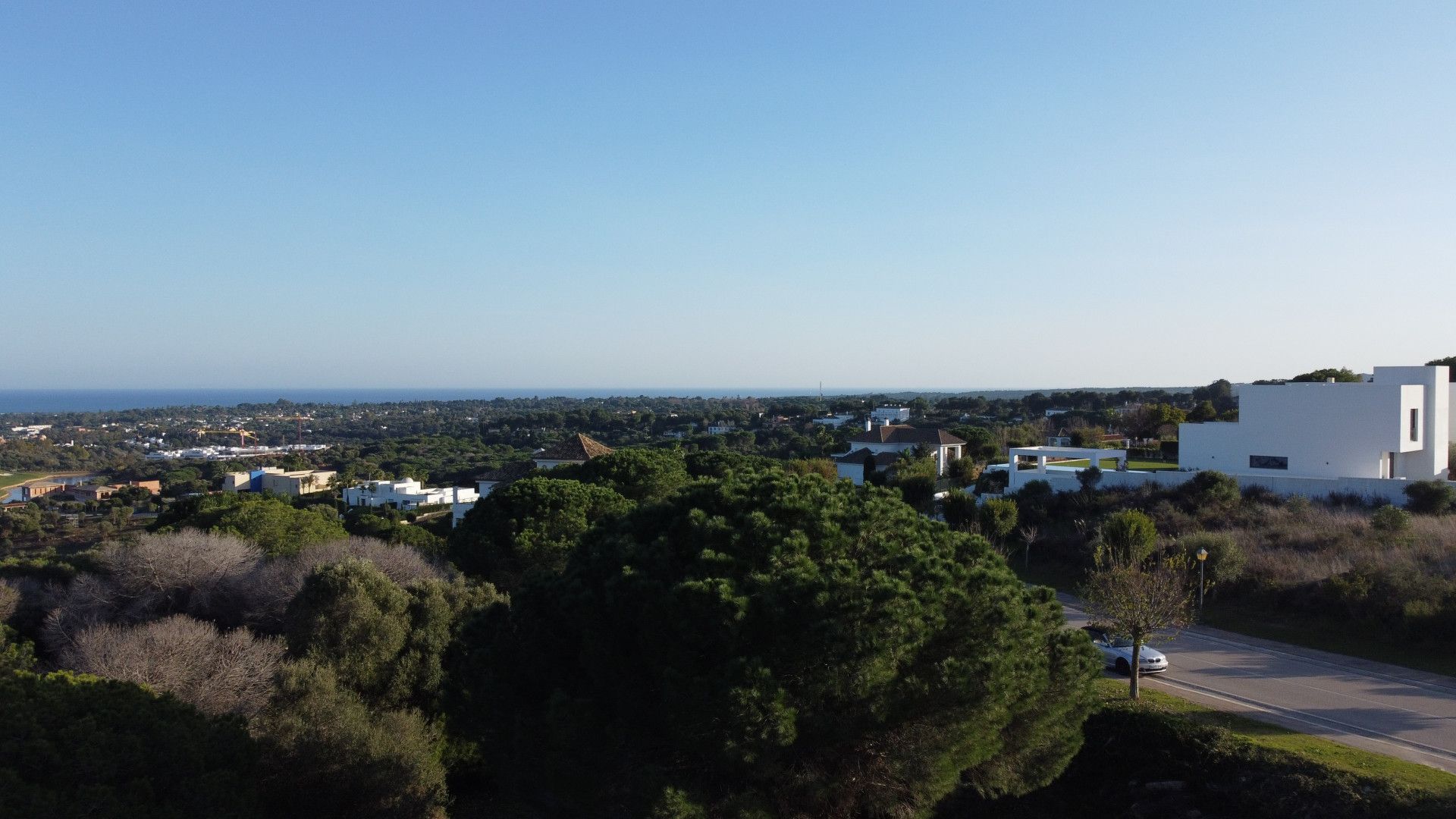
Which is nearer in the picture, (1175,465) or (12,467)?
(1175,465)

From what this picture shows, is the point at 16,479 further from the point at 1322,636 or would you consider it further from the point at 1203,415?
the point at 1322,636

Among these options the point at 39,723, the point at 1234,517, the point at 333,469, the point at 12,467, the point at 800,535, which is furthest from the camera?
the point at 12,467

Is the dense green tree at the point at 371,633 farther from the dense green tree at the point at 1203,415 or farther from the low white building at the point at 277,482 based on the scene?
the low white building at the point at 277,482

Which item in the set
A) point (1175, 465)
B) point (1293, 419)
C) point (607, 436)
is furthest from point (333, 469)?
point (1293, 419)

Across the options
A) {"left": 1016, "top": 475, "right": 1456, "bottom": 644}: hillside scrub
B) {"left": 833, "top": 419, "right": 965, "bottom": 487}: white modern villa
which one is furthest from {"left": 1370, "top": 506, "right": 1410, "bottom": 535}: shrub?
{"left": 833, "top": 419, "right": 965, "bottom": 487}: white modern villa

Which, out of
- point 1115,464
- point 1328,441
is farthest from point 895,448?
point 1328,441

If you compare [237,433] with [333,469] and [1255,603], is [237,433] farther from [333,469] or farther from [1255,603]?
[1255,603]
